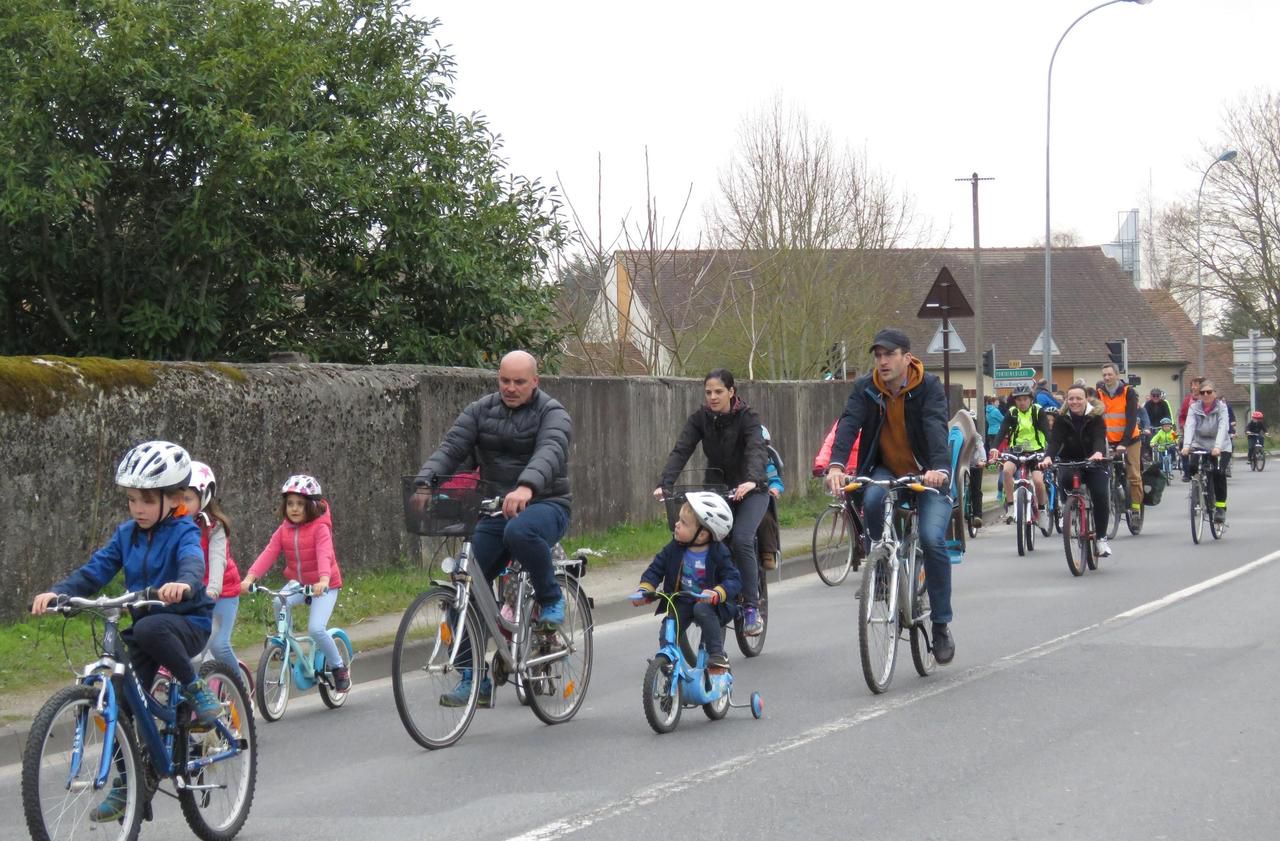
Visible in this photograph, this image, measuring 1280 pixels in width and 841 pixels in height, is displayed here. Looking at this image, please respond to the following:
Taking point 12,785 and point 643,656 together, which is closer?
point 12,785

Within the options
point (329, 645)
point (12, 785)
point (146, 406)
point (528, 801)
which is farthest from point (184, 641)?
→ point (146, 406)

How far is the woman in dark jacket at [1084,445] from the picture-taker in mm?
14531

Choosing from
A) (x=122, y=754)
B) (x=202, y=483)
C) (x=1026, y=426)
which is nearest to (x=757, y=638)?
(x=202, y=483)

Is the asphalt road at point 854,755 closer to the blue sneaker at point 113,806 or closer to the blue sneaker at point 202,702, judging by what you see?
the blue sneaker at point 202,702

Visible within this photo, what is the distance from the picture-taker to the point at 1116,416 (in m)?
16.7

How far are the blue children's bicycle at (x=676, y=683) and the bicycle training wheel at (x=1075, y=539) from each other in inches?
285

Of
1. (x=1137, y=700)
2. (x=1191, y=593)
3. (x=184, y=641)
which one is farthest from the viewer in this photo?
(x=1191, y=593)

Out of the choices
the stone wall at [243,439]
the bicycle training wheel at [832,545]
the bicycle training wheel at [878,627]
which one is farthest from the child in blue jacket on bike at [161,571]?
the bicycle training wheel at [832,545]

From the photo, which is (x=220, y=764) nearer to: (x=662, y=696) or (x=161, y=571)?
(x=161, y=571)

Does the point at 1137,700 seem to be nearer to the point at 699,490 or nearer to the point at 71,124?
the point at 699,490

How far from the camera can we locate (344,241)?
1686 cm

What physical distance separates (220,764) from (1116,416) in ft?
42.0

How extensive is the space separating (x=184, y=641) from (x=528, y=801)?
4.98 feet

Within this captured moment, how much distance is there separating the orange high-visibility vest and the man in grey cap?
8.35 meters
